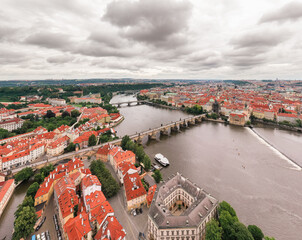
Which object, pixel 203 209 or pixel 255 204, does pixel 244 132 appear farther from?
pixel 203 209

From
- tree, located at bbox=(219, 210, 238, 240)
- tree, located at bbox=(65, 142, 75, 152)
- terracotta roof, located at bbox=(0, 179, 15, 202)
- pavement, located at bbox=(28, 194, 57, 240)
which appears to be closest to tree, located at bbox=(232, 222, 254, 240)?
tree, located at bbox=(219, 210, 238, 240)

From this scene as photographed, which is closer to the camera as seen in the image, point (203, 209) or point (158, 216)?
point (158, 216)

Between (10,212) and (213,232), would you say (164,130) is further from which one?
(10,212)

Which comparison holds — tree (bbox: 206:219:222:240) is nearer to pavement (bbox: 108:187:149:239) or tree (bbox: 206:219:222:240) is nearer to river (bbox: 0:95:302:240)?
pavement (bbox: 108:187:149:239)

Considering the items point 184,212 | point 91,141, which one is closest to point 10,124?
point 91,141

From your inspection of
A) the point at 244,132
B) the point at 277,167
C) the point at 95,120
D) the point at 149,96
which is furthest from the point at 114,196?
the point at 149,96

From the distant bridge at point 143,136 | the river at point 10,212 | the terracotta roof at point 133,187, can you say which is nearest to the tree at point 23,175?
the river at point 10,212
